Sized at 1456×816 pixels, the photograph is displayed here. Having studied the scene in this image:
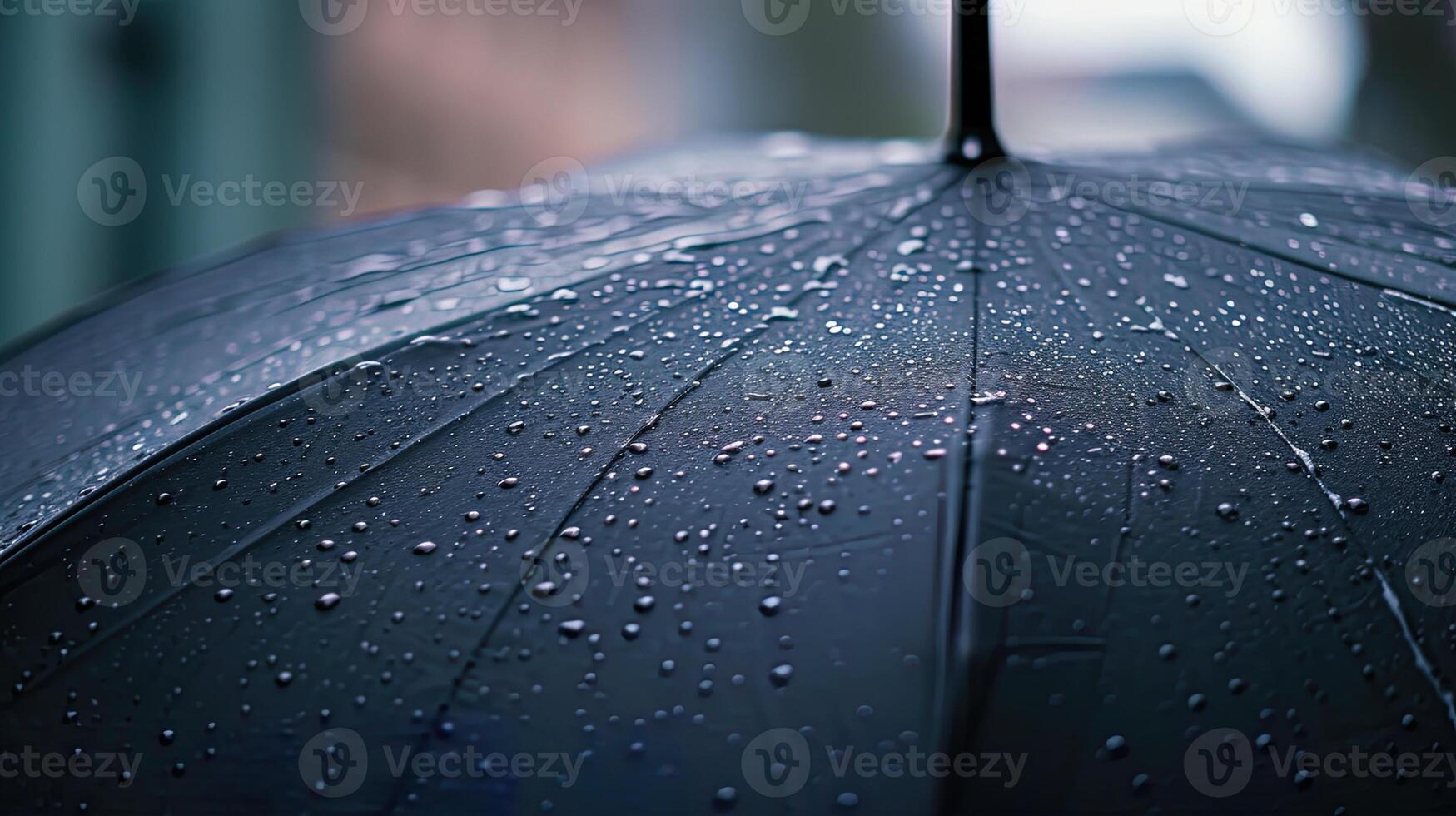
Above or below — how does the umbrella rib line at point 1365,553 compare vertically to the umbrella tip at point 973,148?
below

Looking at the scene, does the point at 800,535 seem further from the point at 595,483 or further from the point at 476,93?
the point at 476,93

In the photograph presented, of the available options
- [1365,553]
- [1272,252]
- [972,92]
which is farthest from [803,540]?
[972,92]

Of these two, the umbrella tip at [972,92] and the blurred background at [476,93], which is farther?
the blurred background at [476,93]

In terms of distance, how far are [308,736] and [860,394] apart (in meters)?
0.42

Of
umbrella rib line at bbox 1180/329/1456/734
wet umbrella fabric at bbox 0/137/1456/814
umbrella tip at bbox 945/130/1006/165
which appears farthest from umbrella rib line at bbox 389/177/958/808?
umbrella rib line at bbox 1180/329/1456/734

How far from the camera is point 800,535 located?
675 millimetres

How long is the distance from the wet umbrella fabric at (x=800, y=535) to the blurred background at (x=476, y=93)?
46 cm

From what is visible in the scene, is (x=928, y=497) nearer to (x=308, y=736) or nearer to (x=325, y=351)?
(x=308, y=736)

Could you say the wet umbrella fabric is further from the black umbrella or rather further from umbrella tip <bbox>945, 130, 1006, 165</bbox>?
umbrella tip <bbox>945, 130, 1006, 165</bbox>

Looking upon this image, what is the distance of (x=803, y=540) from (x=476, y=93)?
5.19 meters

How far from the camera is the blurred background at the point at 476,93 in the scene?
3.04 m

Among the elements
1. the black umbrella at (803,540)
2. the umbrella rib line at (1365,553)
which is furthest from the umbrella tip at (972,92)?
the umbrella rib line at (1365,553)

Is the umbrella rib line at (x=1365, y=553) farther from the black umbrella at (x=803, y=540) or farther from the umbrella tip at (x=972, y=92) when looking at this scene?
the umbrella tip at (x=972, y=92)

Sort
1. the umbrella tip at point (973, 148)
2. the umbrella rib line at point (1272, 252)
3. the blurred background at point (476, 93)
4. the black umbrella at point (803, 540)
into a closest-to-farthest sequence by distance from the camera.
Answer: the black umbrella at point (803, 540), the umbrella rib line at point (1272, 252), the umbrella tip at point (973, 148), the blurred background at point (476, 93)
